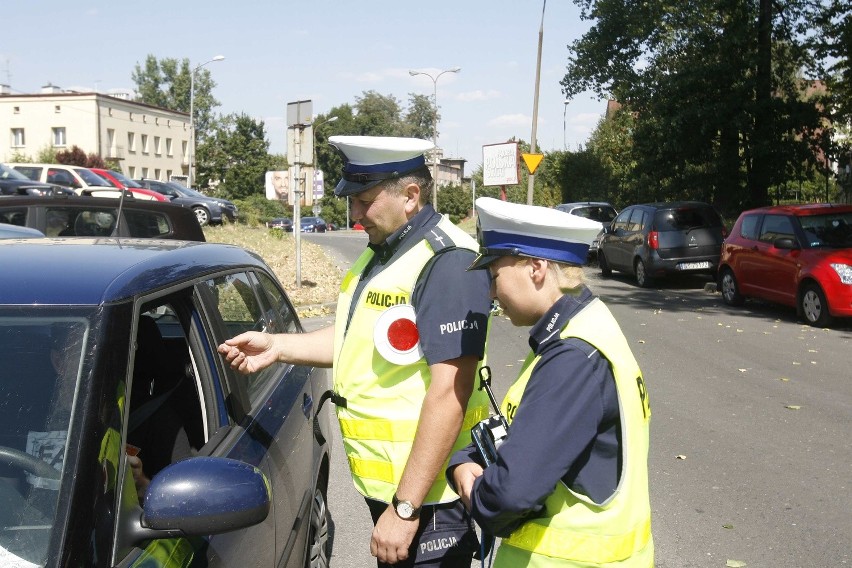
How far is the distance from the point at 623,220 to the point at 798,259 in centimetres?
798

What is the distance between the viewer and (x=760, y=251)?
14547 mm

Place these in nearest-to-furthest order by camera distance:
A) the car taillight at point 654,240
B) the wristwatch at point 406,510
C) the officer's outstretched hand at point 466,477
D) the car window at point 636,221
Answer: the officer's outstretched hand at point 466,477, the wristwatch at point 406,510, the car taillight at point 654,240, the car window at point 636,221

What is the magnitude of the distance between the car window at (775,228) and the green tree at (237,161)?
60.3 m

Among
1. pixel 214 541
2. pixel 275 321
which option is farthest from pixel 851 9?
pixel 214 541

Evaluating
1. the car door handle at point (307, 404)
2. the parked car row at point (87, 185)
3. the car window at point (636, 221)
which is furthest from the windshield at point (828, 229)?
the car door handle at point (307, 404)

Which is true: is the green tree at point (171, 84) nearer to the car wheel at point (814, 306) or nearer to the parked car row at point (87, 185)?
the parked car row at point (87, 185)

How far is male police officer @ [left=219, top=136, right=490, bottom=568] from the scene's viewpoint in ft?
8.25

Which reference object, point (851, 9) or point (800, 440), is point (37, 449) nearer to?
point (800, 440)

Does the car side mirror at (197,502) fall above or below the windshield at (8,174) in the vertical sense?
below

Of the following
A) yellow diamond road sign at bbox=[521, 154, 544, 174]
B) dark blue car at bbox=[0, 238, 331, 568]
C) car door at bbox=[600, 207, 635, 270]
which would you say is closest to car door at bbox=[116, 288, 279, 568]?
dark blue car at bbox=[0, 238, 331, 568]

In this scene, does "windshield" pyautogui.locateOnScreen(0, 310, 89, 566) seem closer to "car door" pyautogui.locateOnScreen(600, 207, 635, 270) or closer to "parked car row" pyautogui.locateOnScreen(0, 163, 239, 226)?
"parked car row" pyautogui.locateOnScreen(0, 163, 239, 226)

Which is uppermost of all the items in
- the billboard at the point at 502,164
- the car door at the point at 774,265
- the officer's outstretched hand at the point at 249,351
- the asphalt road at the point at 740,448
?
the billboard at the point at 502,164

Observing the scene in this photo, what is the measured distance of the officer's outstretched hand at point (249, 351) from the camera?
3.10 metres

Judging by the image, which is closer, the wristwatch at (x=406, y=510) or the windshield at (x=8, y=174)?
the wristwatch at (x=406, y=510)
